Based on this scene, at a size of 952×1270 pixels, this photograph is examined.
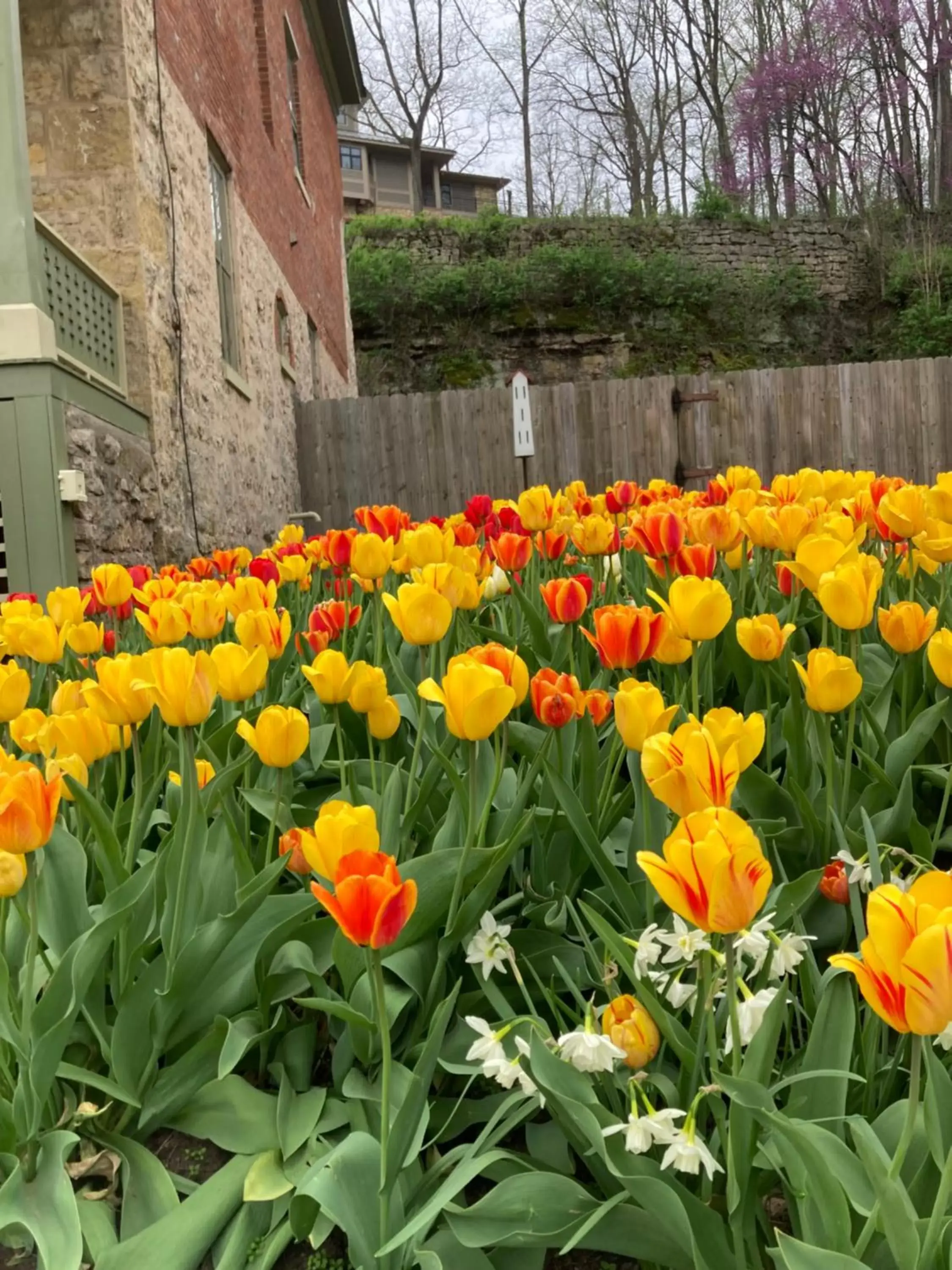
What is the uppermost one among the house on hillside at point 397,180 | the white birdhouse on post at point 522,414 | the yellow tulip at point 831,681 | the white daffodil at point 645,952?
the house on hillside at point 397,180

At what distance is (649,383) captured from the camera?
37.9ft

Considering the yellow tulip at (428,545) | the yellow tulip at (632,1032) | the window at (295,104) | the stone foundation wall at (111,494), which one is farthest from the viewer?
the window at (295,104)

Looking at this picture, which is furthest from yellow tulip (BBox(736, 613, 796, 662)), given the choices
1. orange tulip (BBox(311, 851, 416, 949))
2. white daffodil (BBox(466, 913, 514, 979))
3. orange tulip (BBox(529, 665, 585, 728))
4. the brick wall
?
the brick wall

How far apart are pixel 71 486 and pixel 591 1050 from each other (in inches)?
197

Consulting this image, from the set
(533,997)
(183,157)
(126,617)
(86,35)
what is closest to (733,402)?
(183,157)

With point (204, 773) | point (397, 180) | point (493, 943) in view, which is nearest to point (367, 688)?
point (204, 773)

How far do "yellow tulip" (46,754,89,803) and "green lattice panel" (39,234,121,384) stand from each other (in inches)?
179

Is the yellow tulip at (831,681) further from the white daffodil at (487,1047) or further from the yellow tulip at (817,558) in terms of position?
the white daffodil at (487,1047)

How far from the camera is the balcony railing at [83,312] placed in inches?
205

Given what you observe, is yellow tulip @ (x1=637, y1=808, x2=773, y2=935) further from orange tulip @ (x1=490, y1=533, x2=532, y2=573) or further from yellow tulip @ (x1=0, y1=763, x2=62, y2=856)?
orange tulip @ (x1=490, y1=533, x2=532, y2=573)

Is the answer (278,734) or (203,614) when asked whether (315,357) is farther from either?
(278,734)

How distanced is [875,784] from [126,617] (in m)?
1.80

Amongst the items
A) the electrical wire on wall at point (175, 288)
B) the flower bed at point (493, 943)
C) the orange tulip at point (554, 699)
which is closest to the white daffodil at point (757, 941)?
the flower bed at point (493, 943)

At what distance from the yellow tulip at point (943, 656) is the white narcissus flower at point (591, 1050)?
641mm
